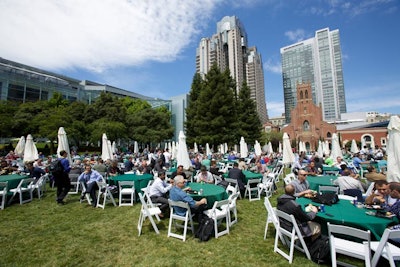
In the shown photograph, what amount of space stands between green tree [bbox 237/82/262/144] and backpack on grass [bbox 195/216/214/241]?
31135mm

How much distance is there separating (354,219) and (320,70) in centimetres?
14104

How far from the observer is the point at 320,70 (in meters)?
122

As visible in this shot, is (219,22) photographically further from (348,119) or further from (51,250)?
(51,250)

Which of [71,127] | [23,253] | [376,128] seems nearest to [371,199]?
[23,253]

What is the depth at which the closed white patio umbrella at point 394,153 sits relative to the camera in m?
5.54

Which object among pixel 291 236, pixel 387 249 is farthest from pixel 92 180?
pixel 387 249

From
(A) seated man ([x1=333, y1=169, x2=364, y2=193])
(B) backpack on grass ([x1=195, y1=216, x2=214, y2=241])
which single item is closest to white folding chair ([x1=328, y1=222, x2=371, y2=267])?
(B) backpack on grass ([x1=195, y1=216, x2=214, y2=241])

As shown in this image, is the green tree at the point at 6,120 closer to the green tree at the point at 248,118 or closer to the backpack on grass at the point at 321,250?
the green tree at the point at 248,118

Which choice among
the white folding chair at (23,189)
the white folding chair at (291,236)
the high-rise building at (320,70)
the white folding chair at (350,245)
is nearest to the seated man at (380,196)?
the white folding chair at (350,245)

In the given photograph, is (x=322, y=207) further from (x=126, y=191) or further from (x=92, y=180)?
(x=92, y=180)

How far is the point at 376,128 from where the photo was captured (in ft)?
210

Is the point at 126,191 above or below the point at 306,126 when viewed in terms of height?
below

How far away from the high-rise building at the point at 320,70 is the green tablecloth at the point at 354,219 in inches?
5080

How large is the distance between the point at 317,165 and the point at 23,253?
11346mm
